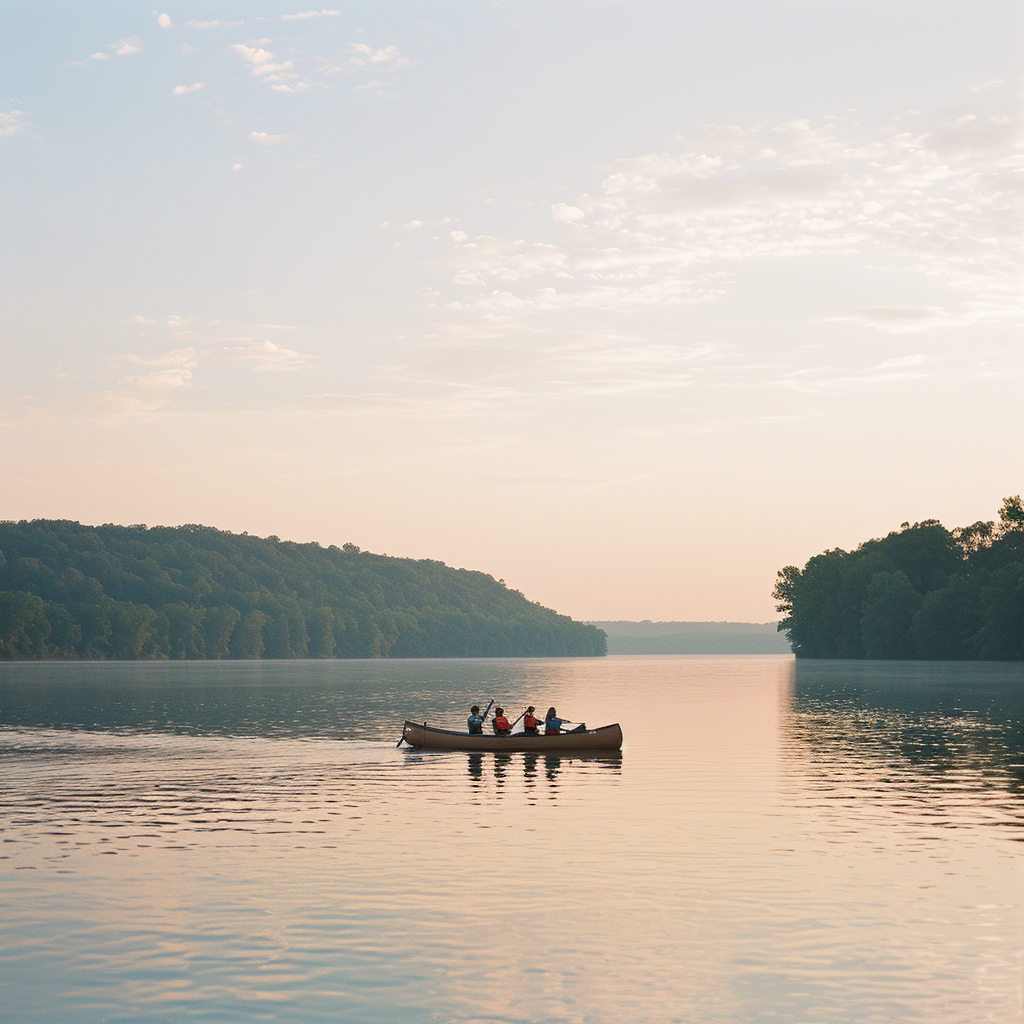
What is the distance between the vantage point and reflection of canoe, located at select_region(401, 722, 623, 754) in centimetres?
5569

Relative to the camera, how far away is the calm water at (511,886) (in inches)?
714

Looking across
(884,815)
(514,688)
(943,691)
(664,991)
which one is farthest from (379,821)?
(514,688)

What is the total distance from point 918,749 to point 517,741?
19.0 metres

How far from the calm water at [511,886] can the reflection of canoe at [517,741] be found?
2.74 feet

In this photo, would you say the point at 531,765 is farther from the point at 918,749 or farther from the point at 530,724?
the point at 918,749

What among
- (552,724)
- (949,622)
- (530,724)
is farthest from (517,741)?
(949,622)

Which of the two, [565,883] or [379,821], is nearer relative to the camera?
[565,883]

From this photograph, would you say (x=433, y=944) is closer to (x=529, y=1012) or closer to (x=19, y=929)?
(x=529, y=1012)

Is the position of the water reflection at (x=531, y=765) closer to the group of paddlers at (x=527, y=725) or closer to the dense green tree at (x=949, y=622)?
the group of paddlers at (x=527, y=725)

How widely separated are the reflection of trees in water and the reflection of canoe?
27.0ft

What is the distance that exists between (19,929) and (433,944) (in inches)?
296

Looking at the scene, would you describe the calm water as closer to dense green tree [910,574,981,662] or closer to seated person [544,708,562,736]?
seated person [544,708,562,736]

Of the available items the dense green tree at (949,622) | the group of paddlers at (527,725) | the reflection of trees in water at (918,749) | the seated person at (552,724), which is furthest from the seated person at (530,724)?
the dense green tree at (949,622)

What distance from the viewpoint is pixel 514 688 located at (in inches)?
5305
